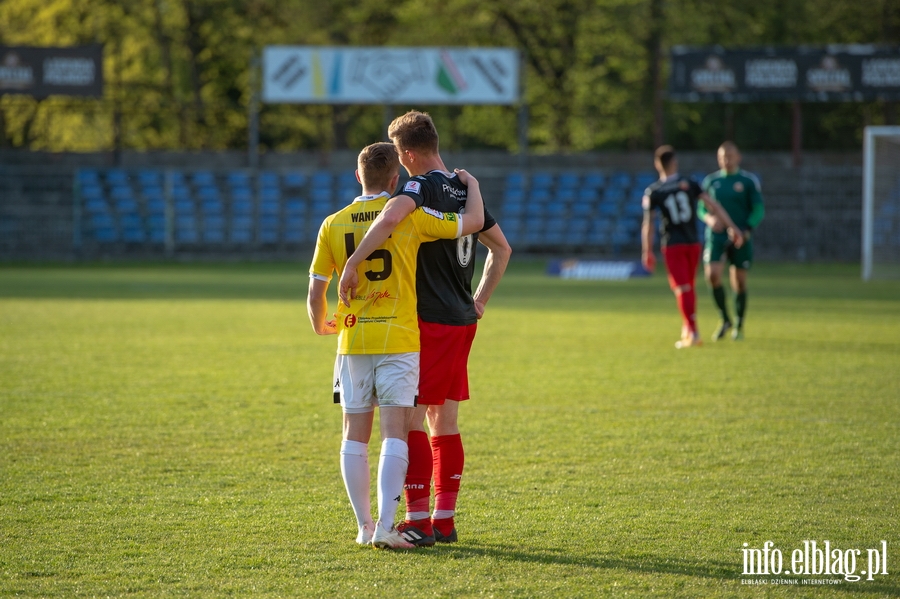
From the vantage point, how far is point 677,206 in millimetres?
12094

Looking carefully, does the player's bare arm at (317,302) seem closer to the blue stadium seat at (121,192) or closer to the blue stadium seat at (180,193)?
the blue stadium seat at (180,193)

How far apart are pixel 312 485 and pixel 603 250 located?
28154mm

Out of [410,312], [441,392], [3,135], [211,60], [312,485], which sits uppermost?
[211,60]

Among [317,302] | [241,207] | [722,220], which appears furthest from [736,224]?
[241,207]

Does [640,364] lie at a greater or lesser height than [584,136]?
lesser

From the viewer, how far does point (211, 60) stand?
4553 centimetres

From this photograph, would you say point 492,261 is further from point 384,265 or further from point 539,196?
point 539,196

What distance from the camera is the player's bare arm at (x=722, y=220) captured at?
470 inches

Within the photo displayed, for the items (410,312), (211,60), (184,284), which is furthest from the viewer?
(211,60)

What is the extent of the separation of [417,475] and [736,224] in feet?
30.9

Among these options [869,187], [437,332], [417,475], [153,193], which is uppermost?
[153,193]

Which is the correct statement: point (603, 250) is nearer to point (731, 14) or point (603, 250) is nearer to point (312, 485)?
point (731, 14)

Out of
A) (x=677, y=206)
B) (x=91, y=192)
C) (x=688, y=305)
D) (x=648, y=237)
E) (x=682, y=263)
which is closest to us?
(x=688, y=305)

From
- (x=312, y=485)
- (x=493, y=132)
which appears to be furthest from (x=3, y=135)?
(x=312, y=485)
